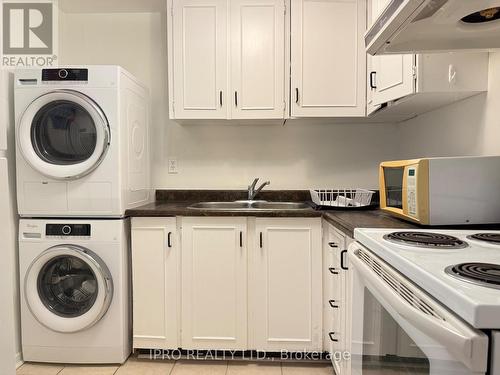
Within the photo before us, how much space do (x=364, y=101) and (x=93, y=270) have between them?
1.91 metres

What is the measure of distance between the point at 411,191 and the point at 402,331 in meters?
0.70

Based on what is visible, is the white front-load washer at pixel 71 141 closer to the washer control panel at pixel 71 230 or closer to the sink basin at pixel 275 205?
the washer control panel at pixel 71 230

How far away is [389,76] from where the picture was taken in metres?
1.82

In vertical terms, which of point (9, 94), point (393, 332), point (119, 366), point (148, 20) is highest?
A: point (148, 20)

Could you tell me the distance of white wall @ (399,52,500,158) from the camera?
1.53 m

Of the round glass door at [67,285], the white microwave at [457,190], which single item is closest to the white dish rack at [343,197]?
the white microwave at [457,190]

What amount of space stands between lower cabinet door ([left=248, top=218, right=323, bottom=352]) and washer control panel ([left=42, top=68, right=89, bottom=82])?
1269mm

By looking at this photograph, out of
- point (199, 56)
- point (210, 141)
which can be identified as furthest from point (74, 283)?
point (199, 56)

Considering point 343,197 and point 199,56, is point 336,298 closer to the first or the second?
point 343,197

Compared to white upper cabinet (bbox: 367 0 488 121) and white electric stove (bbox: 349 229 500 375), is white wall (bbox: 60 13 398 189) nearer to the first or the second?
white upper cabinet (bbox: 367 0 488 121)

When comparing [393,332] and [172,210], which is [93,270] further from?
[393,332]

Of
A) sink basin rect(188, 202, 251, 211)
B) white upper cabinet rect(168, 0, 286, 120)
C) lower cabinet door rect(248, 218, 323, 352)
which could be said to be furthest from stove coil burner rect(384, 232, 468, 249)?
sink basin rect(188, 202, 251, 211)

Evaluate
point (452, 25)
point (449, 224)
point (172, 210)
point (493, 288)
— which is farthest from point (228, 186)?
point (493, 288)

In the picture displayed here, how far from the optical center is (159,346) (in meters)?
2.02
